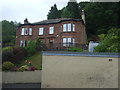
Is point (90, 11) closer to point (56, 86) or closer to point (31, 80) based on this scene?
point (31, 80)

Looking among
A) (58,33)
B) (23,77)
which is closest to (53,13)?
(58,33)

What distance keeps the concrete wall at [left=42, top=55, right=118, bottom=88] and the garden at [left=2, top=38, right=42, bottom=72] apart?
544 cm

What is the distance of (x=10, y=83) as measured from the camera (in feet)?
57.0

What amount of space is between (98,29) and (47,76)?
25.2 m

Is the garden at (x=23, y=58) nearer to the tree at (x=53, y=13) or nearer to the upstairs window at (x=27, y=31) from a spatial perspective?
the upstairs window at (x=27, y=31)

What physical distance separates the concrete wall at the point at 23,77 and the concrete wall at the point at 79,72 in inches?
174

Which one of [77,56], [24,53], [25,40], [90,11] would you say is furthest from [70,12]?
[77,56]

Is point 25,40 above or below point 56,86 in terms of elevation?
above

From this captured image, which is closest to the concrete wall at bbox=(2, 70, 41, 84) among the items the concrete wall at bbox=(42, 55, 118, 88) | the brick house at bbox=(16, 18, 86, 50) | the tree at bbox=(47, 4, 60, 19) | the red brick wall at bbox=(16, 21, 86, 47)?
the concrete wall at bbox=(42, 55, 118, 88)

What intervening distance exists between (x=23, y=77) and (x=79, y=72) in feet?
22.4

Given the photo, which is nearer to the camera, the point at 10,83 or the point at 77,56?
the point at 77,56

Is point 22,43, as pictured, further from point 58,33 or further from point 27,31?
point 58,33

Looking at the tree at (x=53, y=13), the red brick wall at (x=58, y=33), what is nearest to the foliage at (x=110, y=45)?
the red brick wall at (x=58, y=33)

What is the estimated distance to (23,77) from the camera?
17.5 m
